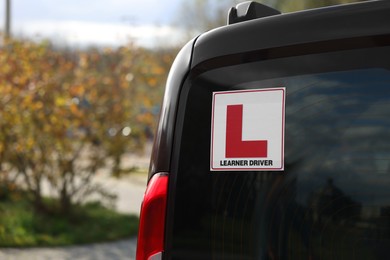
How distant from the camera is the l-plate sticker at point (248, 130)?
2.12m

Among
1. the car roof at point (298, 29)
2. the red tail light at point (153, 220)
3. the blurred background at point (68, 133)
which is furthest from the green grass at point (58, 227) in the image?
the car roof at point (298, 29)

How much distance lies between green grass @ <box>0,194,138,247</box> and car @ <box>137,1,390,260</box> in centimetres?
687

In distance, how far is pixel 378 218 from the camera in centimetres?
193

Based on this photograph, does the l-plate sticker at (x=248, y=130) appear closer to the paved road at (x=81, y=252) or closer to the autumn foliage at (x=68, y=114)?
the paved road at (x=81, y=252)

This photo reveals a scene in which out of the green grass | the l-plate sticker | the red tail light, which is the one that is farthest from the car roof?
the green grass

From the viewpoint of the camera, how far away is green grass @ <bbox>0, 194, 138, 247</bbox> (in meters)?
8.95

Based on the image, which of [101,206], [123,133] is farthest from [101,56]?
[101,206]

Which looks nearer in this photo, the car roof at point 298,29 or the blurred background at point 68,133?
the car roof at point 298,29

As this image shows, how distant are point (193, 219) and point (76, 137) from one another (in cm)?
759

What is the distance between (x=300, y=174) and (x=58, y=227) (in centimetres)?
796

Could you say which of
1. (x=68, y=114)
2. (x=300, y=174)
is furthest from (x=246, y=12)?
(x=68, y=114)

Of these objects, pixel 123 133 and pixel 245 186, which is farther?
pixel 123 133

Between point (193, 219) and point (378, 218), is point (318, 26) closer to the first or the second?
point (378, 218)

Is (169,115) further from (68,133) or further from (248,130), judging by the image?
(68,133)
